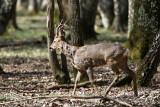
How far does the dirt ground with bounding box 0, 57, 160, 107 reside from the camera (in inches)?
279

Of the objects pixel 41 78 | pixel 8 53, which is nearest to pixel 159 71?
pixel 41 78

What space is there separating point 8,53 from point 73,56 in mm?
7447

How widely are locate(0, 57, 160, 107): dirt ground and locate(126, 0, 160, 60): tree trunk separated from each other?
2.50 feet

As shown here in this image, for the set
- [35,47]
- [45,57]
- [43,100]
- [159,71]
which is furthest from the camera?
[35,47]

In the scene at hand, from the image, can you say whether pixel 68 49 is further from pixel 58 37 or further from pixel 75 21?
pixel 75 21

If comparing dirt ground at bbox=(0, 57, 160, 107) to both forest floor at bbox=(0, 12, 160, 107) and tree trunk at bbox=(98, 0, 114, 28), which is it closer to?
forest floor at bbox=(0, 12, 160, 107)

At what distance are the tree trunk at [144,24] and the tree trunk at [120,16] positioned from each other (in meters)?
10.6

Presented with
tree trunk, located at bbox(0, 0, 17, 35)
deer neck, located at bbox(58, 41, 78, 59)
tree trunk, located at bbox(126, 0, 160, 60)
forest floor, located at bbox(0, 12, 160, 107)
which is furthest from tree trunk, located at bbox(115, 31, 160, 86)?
tree trunk, located at bbox(0, 0, 17, 35)

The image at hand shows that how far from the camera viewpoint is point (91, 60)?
7293mm

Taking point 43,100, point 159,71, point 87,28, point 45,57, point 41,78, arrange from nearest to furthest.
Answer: point 43,100 < point 41,78 < point 159,71 < point 45,57 < point 87,28

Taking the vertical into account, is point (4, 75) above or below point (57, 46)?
below

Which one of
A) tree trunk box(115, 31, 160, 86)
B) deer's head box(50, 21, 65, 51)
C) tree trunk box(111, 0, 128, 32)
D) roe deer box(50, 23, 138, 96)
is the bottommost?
tree trunk box(111, 0, 128, 32)

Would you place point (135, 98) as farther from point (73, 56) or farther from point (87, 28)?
point (87, 28)

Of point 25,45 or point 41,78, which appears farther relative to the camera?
point 25,45
